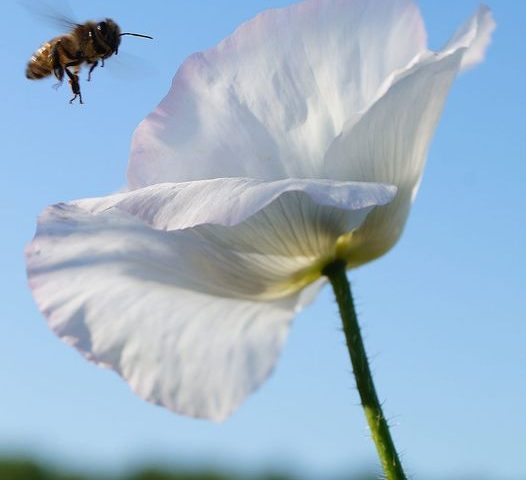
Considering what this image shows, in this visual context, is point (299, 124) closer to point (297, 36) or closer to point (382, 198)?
point (297, 36)

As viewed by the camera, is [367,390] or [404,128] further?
[404,128]

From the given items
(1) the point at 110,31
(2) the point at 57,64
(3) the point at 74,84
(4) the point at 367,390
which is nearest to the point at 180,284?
(4) the point at 367,390

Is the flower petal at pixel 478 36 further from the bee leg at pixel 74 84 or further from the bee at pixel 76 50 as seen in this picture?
the bee at pixel 76 50

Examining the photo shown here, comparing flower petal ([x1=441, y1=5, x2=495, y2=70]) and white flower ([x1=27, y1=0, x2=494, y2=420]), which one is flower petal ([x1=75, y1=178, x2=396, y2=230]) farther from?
flower petal ([x1=441, y1=5, x2=495, y2=70])

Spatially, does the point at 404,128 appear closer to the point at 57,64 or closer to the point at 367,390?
the point at 367,390

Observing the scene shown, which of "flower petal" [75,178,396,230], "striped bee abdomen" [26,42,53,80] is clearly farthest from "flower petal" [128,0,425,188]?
"striped bee abdomen" [26,42,53,80]

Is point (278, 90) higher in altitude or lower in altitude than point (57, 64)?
lower

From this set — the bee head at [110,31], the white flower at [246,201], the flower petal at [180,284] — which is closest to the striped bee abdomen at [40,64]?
the bee head at [110,31]
